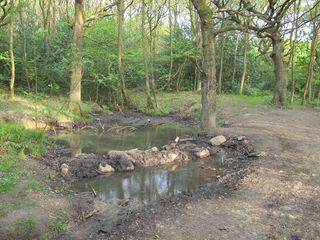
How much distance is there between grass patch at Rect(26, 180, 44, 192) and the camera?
24.9 ft

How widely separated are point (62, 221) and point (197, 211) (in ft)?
7.90

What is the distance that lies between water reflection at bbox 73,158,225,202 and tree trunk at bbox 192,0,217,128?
3758 mm

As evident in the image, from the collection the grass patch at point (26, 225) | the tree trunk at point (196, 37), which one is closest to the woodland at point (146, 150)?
the grass patch at point (26, 225)

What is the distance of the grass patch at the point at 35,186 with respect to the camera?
24.9 feet

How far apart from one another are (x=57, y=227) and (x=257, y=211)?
349 centimetres

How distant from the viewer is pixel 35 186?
7.68 m

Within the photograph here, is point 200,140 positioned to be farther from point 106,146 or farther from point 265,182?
point 265,182

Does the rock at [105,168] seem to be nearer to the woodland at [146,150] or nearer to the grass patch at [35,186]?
the woodland at [146,150]

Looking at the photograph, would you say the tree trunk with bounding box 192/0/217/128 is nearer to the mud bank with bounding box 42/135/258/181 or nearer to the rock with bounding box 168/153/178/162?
the mud bank with bounding box 42/135/258/181

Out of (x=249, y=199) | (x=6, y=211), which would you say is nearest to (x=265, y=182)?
(x=249, y=199)

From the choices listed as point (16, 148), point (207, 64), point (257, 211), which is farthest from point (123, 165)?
point (207, 64)

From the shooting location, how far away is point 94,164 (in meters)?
9.84

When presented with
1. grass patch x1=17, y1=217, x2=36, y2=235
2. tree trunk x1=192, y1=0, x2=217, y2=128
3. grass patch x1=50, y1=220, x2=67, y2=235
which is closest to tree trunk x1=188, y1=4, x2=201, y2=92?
tree trunk x1=192, y1=0, x2=217, y2=128

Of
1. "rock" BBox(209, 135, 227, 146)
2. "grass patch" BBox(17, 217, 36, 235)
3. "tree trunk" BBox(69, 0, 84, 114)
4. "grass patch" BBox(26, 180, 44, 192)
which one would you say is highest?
"tree trunk" BBox(69, 0, 84, 114)
